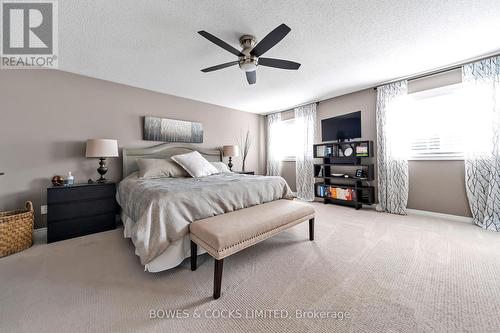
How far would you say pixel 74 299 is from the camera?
4.39 ft

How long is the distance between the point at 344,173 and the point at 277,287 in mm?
3215

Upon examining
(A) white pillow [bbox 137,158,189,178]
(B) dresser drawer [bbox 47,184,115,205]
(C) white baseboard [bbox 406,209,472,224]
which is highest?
(A) white pillow [bbox 137,158,189,178]

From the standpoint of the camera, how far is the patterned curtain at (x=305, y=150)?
446 centimetres

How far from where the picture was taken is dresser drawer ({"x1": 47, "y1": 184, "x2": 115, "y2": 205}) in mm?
2277

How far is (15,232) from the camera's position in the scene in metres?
2.04

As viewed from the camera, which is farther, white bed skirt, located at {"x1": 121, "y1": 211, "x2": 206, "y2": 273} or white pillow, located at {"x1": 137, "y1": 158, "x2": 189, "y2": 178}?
white pillow, located at {"x1": 137, "y1": 158, "x2": 189, "y2": 178}

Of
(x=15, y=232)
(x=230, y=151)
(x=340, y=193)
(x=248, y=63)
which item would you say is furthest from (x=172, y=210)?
(x=340, y=193)

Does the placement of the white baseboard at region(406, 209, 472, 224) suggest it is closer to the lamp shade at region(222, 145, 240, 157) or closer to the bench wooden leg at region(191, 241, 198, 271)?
the lamp shade at region(222, 145, 240, 157)

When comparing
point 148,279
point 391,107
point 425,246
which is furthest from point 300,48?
point 148,279

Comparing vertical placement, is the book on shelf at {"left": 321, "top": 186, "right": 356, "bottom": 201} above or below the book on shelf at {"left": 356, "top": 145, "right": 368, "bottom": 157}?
below

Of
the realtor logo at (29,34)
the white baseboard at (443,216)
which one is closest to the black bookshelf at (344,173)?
the white baseboard at (443,216)

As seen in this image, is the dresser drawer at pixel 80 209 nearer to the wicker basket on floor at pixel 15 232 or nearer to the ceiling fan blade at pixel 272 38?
the wicker basket on floor at pixel 15 232

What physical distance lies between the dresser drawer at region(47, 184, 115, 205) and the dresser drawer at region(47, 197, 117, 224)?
0.05 metres

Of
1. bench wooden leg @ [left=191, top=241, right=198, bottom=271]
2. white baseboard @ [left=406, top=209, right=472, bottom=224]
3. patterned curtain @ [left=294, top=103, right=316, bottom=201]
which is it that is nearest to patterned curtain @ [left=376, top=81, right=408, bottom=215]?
white baseboard @ [left=406, top=209, right=472, bottom=224]
